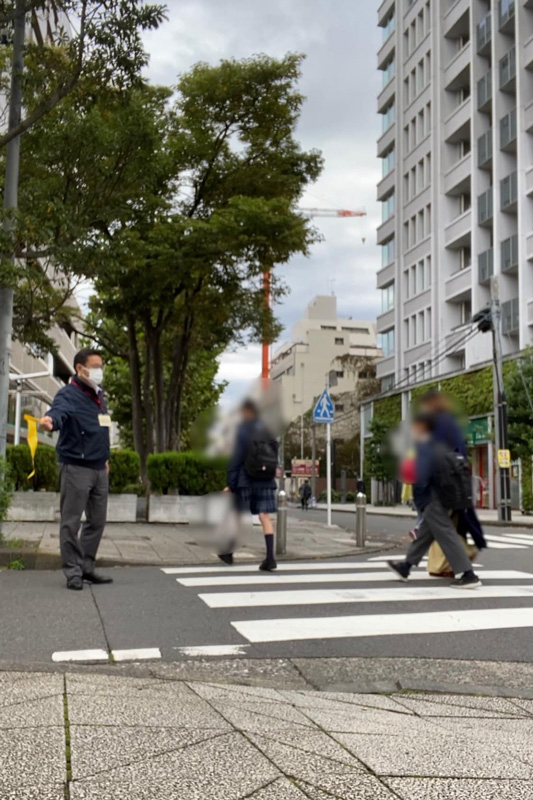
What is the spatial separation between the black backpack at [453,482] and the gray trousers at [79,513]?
2.99m

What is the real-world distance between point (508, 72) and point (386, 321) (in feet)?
58.4

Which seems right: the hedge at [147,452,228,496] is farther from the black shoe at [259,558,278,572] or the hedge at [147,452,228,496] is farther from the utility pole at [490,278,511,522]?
the utility pole at [490,278,511,522]

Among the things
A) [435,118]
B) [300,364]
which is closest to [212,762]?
[435,118]

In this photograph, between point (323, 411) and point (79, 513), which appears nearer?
point (79, 513)

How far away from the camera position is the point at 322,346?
11731cm

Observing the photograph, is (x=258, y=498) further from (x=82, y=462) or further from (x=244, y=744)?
(x=244, y=744)

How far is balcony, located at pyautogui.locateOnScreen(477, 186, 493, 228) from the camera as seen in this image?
40.0 m

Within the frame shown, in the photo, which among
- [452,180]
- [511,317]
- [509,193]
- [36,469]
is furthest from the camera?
[452,180]

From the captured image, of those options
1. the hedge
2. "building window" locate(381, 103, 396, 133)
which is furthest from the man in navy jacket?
"building window" locate(381, 103, 396, 133)

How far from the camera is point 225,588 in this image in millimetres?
7422

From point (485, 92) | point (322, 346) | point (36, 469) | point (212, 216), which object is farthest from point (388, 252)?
point (322, 346)

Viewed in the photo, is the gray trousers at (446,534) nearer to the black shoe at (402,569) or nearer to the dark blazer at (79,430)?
the black shoe at (402,569)

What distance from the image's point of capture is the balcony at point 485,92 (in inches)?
1602

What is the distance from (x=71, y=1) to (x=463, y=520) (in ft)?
22.5
